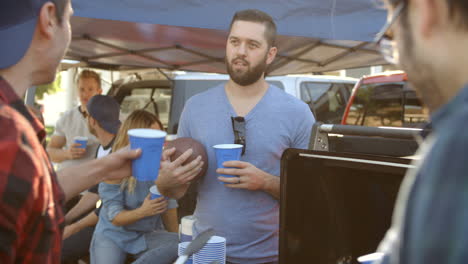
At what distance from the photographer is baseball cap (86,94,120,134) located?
4117 mm

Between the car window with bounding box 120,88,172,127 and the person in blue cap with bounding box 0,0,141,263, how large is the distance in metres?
5.37

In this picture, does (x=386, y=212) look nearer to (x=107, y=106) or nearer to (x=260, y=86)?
(x=260, y=86)

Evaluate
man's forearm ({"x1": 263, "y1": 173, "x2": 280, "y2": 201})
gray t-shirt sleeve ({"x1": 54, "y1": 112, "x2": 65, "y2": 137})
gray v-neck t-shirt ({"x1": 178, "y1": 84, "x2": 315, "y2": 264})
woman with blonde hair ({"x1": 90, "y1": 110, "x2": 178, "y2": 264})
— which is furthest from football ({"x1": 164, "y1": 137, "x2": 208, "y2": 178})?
gray t-shirt sleeve ({"x1": 54, "y1": 112, "x2": 65, "y2": 137})

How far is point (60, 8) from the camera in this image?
122cm

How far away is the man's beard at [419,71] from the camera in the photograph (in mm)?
787

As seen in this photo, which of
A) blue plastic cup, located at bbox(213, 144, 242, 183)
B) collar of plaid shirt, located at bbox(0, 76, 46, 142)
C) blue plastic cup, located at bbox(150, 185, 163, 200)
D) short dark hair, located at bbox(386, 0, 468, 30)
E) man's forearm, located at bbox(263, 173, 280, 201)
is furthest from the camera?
blue plastic cup, located at bbox(150, 185, 163, 200)

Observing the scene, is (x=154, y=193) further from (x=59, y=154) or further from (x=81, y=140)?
(x=59, y=154)

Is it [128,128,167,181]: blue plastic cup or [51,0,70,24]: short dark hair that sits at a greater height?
[51,0,70,24]: short dark hair

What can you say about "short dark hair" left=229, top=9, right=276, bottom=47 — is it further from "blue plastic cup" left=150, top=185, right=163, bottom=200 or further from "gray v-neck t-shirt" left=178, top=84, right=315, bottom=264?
"blue plastic cup" left=150, top=185, right=163, bottom=200

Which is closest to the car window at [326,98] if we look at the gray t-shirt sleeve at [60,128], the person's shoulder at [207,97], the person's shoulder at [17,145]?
the gray t-shirt sleeve at [60,128]

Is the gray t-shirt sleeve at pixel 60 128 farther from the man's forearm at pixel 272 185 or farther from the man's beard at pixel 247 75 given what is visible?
the man's forearm at pixel 272 185

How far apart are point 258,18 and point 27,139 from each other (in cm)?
197

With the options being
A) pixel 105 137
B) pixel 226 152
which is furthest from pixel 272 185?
pixel 105 137

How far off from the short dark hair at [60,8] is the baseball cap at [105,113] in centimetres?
294
